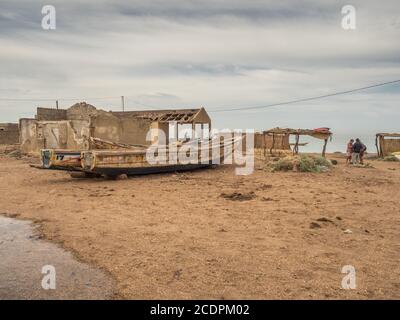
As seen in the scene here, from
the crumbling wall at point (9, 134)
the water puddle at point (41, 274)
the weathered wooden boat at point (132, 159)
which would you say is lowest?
the water puddle at point (41, 274)

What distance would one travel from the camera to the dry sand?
191 inches

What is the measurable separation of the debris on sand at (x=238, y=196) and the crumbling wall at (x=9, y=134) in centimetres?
2877

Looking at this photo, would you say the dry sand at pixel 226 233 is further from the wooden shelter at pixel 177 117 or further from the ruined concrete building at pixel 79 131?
the wooden shelter at pixel 177 117

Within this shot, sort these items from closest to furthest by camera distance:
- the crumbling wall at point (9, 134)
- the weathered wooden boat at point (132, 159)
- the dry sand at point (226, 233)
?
the dry sand at point (226, 233) < the weathered wooden boat at point (132, 159) < the crumbling wall at point (9, 134)

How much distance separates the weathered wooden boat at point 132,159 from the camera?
13.2 metres

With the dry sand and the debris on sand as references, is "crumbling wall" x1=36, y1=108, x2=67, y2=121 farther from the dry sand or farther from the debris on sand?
the debris on sand

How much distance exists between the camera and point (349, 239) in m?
6.76

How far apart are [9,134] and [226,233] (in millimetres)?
32053

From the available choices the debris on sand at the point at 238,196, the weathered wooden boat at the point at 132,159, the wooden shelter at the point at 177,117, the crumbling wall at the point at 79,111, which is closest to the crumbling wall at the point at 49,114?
the crumbling wall at the point at 79,111

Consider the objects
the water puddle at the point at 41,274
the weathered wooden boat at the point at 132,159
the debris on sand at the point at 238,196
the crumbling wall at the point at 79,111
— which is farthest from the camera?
the crumbling wall at the point at 79,111

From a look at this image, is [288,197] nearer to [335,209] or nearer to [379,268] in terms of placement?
[335,209]

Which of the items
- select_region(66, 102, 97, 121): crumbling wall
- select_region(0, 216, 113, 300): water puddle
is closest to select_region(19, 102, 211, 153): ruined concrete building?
select_region(66, 102, 97, 121): crumbling wall
